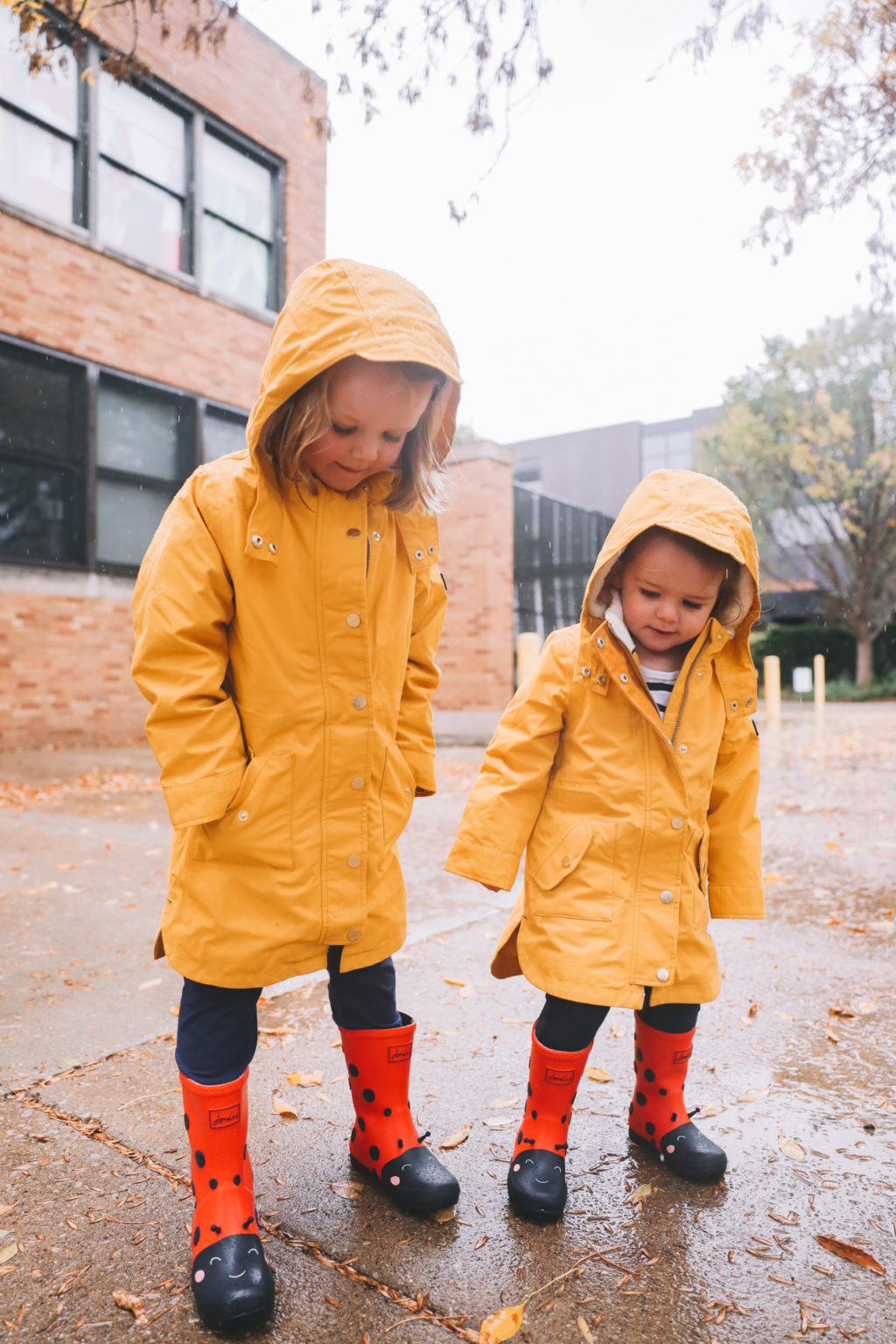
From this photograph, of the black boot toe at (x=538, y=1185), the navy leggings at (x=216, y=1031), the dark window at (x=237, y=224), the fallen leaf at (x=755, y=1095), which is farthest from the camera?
the dark window at (x=237, y=224)

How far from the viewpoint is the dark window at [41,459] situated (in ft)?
30.7

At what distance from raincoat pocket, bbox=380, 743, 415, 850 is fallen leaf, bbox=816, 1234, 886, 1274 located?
3.53ft

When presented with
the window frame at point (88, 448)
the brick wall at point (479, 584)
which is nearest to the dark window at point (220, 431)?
the window frame at point (88, 448)

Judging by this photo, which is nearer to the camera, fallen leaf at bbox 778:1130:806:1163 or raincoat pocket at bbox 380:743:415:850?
raincoat pocket at bbox 380:743:415:850

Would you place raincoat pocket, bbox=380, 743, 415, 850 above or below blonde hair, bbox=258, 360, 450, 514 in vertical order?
below

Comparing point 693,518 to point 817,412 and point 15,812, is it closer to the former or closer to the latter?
A: point 15,812

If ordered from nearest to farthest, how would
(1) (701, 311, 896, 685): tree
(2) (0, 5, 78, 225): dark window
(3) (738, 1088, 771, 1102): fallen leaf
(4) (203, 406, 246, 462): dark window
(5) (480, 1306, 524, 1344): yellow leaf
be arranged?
(5) (480, 1306, 524, 1344): yellow leaf
(3) (738, 1088, 771, 1102): fallen leaf
(2) (0, 5, 78, 225): dark window
(4) (203, 406, 246, 462): dark window
(1) (701, 311, 896, 685): tree

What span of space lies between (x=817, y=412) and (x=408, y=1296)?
28.1 metres

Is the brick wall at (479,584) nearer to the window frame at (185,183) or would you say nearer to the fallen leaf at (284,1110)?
the window frame at (185,183)

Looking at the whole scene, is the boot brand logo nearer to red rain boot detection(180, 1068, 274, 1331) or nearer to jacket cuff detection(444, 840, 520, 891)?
red rain boot detection(180, 1068, 274, 1331)

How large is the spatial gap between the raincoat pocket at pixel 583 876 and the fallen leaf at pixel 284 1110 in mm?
811

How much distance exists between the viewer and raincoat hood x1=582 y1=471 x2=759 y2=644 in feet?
6.18

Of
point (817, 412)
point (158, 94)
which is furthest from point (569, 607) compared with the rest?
point (817, 412)

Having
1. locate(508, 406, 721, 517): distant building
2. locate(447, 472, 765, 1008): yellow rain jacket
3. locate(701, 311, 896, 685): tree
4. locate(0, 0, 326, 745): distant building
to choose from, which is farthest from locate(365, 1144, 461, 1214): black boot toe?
locate(508, 406, 721, 517): distant building
